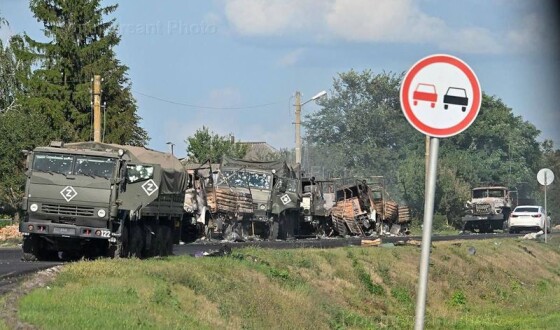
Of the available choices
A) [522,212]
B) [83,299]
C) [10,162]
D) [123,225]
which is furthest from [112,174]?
[522,212]

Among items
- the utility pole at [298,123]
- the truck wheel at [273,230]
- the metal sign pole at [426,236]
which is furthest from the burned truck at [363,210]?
the metal sign pole at [426,236]

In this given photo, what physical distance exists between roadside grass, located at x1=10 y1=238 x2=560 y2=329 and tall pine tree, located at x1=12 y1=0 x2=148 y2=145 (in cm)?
2609

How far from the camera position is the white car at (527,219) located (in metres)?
57.7

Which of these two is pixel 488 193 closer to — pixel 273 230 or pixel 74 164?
pixel 273 230

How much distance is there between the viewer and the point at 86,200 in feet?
71.6

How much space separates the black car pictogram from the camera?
8086 mm

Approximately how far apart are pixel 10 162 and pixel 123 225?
2993 centimetres

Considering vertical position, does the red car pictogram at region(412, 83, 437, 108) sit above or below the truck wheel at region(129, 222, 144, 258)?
above

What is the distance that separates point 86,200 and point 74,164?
885 millimetres

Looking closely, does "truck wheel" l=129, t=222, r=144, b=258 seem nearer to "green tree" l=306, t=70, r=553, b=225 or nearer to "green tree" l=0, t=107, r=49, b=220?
"green tree" l=0, t=107, r=49, b=220

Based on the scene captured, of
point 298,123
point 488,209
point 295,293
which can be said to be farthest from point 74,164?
point 488,209

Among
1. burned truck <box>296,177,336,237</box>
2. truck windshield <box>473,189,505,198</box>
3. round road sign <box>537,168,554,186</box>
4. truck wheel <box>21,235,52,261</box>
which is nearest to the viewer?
truck wheel <box>21,235,52,261</box>

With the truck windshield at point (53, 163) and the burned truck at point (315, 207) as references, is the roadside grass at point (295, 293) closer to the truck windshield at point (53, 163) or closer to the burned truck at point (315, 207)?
the truck windshield at point (53, 163)

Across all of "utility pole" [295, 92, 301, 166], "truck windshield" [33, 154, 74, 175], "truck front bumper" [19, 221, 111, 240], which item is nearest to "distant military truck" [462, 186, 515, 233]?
"utility pole" [295, 92, 301, 166]
